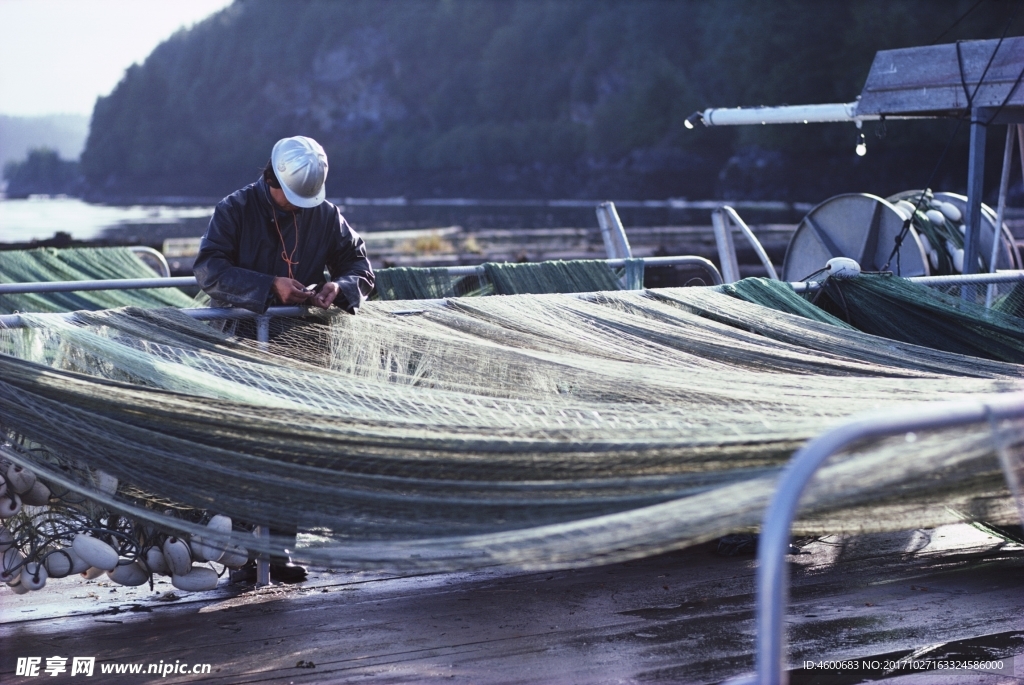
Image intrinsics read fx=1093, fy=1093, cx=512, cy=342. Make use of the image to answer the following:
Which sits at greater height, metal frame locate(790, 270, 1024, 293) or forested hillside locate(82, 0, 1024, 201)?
forested hillside locate(82, 0, 1024, 201)

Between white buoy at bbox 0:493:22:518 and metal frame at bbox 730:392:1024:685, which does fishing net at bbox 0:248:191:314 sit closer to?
white buoy at bbox 0:493:22:518

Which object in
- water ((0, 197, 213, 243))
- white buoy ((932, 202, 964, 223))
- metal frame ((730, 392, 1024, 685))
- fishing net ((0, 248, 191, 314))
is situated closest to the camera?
metal frame ((730, 392, 1024, 685))

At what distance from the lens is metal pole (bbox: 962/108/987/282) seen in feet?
22.4

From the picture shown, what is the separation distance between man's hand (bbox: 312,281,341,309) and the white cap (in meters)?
0.37

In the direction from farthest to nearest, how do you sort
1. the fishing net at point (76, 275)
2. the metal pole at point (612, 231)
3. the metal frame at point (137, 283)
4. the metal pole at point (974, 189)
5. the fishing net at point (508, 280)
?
the metal pole at point (612, 231) → the fishing net at point (76, 275) → the metal pole at point (974, 189) → the fishing net at point (508, 280) → the metal frame at point (137, 283)

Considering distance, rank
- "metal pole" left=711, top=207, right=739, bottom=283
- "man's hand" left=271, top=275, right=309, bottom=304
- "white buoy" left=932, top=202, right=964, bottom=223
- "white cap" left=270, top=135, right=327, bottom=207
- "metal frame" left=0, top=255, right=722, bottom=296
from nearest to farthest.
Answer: "man's hand" left=271, top=275, right=309, bottom=304, "white cap" left=270, top=135, right=327, bottom=207, "metal frame" left=0, top=255, right=722, bottom=296, "metal pole" left=711, top=207, right=739, bottom=283, "white buoy" left=932, top=202, right=964, bottom=223

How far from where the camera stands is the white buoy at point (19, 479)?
360cm

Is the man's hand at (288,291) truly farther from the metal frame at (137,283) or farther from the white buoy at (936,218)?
the white buoy at (936,218)

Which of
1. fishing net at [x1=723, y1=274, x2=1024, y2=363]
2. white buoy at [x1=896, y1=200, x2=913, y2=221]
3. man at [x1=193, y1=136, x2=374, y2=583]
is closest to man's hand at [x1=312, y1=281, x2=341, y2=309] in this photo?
man at [x1=193, y1=136, x2=374, y2=583]

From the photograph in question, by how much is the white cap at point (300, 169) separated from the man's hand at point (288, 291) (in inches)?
15.7

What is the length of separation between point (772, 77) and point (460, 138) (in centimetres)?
4973

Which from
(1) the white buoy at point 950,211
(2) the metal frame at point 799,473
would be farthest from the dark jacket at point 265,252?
(1) the white buoy at point 950,211

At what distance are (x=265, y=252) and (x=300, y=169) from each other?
445mm

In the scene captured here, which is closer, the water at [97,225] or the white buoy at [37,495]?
the white buoy at [37,495]
